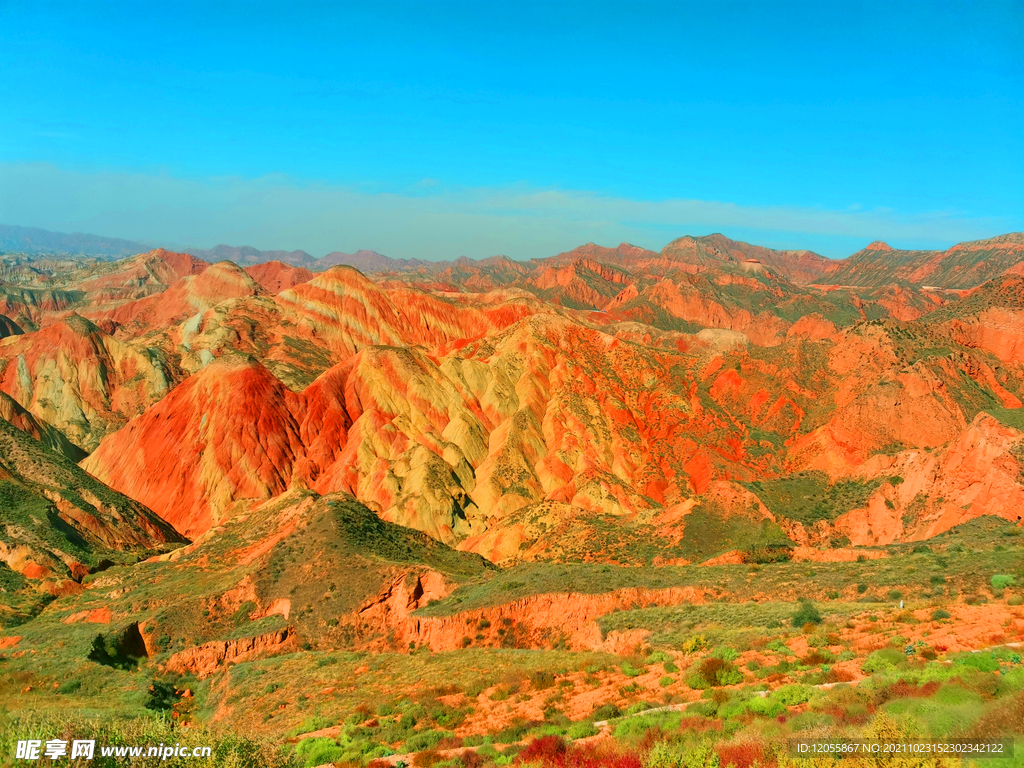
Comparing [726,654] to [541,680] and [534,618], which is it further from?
[534,618]

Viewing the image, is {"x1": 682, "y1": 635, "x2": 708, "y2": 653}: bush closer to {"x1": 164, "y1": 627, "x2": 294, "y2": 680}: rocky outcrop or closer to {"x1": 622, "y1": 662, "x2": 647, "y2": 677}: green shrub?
{"x1": 622, "y1": 662, "x2": 647, "y2": 677}: green shrub

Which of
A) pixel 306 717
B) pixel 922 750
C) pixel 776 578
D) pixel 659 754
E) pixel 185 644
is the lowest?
pixel 185 644

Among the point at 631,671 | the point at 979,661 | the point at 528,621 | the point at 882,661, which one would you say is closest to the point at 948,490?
the point at 528,621

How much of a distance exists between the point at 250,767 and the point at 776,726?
11.0 meters

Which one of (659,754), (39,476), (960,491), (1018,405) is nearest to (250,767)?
(659,754)

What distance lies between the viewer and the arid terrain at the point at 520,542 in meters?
18.8

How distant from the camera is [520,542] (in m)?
53.5

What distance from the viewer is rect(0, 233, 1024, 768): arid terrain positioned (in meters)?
18.8

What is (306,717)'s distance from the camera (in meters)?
23.6

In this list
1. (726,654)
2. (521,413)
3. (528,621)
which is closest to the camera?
(726,654)

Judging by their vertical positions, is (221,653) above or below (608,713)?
below

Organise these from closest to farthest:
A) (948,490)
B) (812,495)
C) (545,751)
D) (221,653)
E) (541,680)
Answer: (545,751)
(541,680)
(221,653)
(948,490)
(812,495)

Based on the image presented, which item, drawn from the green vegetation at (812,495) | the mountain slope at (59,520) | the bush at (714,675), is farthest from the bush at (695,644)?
the mountain slope at (59,520)

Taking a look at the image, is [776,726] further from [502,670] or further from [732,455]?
[732,455]
